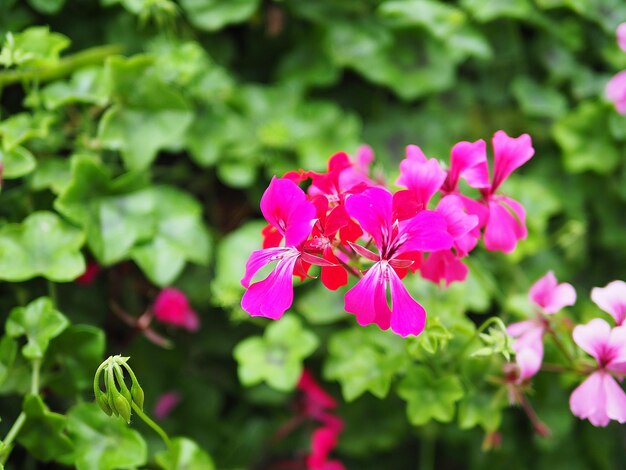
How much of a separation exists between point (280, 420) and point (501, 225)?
86cm

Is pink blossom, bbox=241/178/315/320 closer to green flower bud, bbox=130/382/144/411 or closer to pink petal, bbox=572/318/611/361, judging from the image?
green flower bud, bbox=130/382/144/411

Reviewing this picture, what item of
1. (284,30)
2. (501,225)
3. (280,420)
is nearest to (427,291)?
(501,225)

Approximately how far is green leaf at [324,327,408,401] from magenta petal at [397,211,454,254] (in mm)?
389

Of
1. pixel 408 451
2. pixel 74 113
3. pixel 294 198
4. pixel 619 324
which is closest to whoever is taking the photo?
pixel 294 198

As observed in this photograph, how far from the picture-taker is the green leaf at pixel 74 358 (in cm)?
110

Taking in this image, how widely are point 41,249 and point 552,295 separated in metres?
0.79

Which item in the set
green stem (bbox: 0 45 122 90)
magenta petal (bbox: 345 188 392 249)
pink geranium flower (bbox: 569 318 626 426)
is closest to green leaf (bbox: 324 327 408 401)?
pink geranium flower (bbox: 569 318 626 426)

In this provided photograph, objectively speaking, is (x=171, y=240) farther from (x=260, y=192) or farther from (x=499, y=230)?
(x=499, y=230)

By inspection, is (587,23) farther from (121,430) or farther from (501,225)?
(121,430)

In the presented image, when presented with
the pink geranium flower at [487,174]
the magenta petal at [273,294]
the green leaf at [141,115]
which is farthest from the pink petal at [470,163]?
the green leaf at [141,115]

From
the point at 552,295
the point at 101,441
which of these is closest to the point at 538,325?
the point at 552,295

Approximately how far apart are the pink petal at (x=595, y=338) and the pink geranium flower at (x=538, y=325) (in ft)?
0.21

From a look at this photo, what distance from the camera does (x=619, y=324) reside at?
0.95 metres

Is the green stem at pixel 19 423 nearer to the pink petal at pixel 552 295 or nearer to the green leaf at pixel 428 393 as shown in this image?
the green leaf at pixel 428 393
